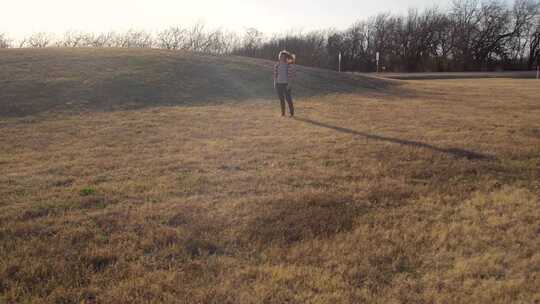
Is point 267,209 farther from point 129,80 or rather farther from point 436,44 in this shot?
point 436,44

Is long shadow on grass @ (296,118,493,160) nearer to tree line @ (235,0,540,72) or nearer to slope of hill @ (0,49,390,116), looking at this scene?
slope of hill @ (0,49,390,116)

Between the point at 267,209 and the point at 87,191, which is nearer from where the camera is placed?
the point at 267,209

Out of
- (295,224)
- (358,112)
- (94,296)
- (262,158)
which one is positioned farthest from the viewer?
(358,112)

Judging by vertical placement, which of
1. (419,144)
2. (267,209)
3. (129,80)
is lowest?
(267,209)

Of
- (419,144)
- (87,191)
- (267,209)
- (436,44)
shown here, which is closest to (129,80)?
(87,191)

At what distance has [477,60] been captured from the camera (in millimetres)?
57750

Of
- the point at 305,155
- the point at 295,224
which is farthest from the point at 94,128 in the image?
the point at 295,224

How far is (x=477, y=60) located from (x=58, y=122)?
2428 inches

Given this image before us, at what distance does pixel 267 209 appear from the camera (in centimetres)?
469

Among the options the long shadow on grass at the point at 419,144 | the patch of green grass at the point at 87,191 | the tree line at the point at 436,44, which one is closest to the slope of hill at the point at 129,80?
the long shadow on grass at the point at 419,144

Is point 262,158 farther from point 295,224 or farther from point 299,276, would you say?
point 299,276

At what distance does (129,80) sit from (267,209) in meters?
12.7

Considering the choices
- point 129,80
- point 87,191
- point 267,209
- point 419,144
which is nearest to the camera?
point 267,209

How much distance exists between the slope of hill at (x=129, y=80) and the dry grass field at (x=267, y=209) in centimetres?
198
